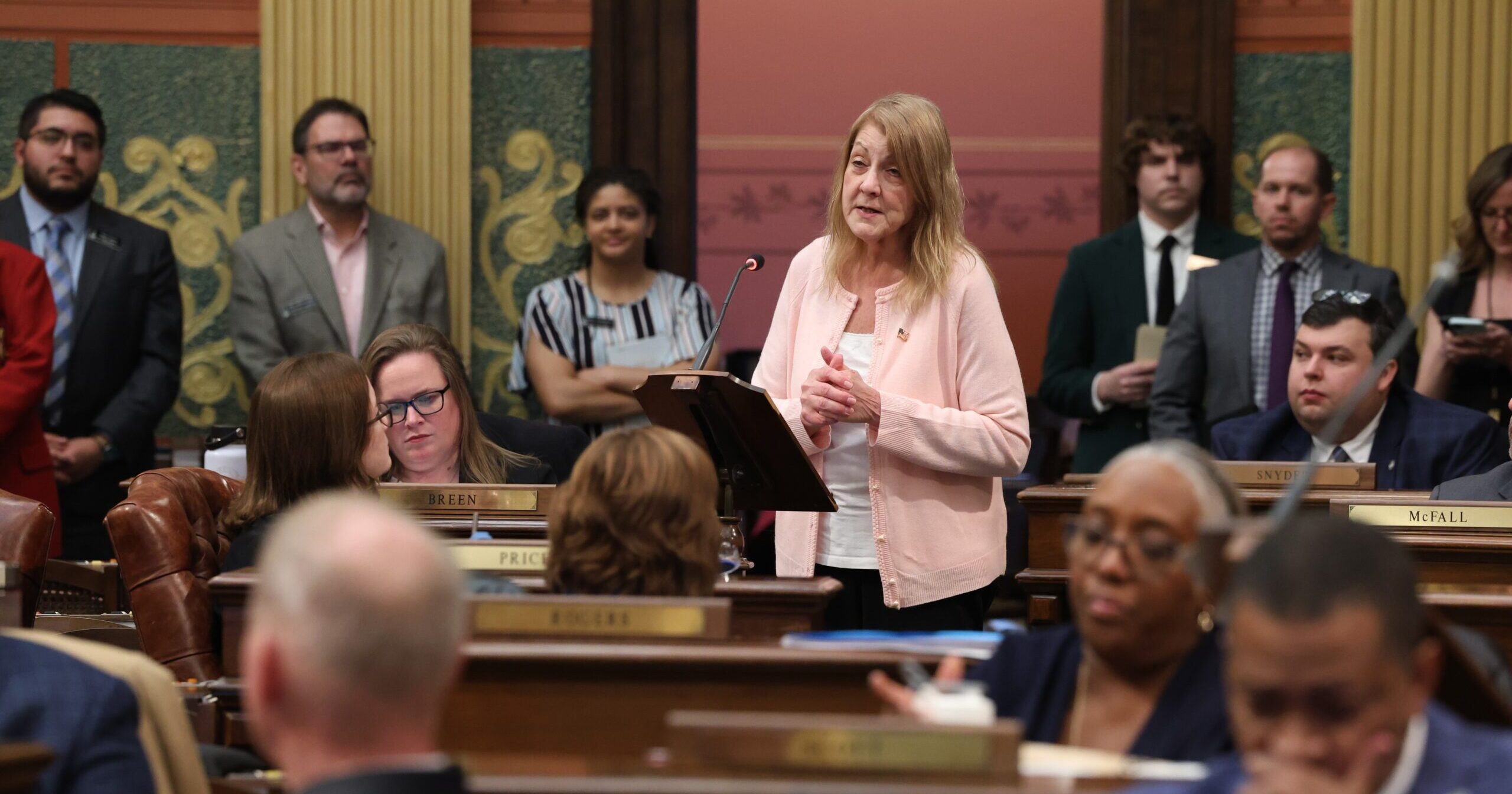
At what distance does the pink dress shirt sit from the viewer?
559 cm

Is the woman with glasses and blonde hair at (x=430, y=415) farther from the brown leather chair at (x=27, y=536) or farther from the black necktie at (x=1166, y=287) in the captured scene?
the black necktie at (x=1166, y=287)

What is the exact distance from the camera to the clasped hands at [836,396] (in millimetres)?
3346

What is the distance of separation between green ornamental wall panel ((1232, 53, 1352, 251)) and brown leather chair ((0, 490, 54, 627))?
13.3ft

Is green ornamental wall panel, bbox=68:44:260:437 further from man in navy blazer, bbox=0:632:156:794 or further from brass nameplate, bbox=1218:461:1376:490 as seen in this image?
man in navy blazer, bbox=0:632:156:794

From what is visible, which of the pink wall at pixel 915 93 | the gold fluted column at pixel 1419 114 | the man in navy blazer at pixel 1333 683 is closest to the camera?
the man in navy blazer at pixel 1333 683

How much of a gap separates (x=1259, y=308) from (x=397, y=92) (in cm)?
280

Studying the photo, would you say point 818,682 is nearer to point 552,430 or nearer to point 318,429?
point 318,429

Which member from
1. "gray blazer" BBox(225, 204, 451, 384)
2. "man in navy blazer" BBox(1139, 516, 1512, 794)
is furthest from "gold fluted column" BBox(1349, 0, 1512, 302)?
"man in navy blazer" BBox(1139, 516, 1512, 794)

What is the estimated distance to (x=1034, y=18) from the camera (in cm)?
805

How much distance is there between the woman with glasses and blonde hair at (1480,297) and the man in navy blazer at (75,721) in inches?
155

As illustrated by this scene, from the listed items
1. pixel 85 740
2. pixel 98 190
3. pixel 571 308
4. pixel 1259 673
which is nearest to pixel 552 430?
pixel 571 308

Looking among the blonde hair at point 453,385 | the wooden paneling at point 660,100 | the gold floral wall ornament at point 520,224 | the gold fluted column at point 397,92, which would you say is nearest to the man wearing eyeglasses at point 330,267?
the gold fluted column at point 397,92

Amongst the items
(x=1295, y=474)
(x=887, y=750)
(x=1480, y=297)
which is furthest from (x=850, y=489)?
(x=1480, y=297)

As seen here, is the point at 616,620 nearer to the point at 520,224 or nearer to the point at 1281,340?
the point at 1281,340
